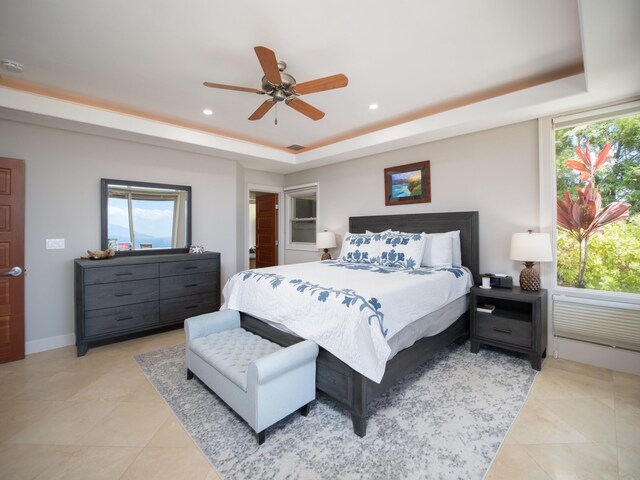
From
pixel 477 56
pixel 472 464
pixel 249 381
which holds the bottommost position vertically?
pixel 472 464

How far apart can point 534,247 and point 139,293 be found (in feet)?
14.0

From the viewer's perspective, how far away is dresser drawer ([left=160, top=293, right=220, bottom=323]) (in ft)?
11.8

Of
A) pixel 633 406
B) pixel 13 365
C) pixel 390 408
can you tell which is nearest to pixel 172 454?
pixel 390 408

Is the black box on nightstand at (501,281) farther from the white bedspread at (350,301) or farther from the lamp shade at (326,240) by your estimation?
the lamp shade at (326,240)

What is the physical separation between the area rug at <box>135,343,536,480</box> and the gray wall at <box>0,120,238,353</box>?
1.61 m

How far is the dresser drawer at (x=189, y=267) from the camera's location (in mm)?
3607

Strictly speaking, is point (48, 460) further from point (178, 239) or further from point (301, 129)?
point (301, 129)

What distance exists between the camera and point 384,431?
6.28ft

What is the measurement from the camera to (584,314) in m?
2.83

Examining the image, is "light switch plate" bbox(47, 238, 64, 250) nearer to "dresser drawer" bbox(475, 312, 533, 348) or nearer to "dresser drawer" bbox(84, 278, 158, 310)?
"dresser drawer" bbox(84, 278, 158, 310)

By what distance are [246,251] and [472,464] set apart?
172 inches

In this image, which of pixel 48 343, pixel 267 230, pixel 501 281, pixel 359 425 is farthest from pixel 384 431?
pixel 267 230

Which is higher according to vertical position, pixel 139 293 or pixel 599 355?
pixel 139 293

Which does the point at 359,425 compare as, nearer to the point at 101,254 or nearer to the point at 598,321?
the point at 598,321
